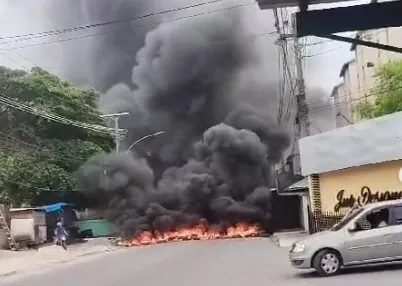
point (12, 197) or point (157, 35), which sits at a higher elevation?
point (157, 35)

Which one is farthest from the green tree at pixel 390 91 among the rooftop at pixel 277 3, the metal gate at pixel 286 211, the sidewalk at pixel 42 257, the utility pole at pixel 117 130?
the rooftop at pixel 277 3

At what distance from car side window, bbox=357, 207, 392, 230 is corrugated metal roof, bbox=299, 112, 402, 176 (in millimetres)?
9748

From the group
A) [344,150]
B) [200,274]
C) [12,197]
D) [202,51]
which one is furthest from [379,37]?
[200,274]

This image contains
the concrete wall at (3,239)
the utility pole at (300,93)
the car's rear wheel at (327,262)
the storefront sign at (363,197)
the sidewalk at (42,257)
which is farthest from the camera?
the utility pole at (300,93)

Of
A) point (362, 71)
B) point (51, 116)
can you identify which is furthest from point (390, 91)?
point (362, 71)

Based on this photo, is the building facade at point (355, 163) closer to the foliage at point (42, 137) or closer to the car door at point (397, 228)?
the car door at point (397, 228)

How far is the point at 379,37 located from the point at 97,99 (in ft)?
86.1

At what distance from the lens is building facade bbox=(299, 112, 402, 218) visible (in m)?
23.1

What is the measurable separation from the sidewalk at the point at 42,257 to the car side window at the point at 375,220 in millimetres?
10803

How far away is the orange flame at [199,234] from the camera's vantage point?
38875mm

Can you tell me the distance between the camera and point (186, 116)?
155 ft

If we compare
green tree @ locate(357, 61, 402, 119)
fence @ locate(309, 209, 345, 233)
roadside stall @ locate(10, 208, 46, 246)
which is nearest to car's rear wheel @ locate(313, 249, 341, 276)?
fence @ locate(309, 209, 345, 233)

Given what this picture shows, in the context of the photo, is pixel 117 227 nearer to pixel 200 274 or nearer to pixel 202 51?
pixel 202 51

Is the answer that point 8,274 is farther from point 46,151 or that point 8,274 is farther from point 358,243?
point 46,151
